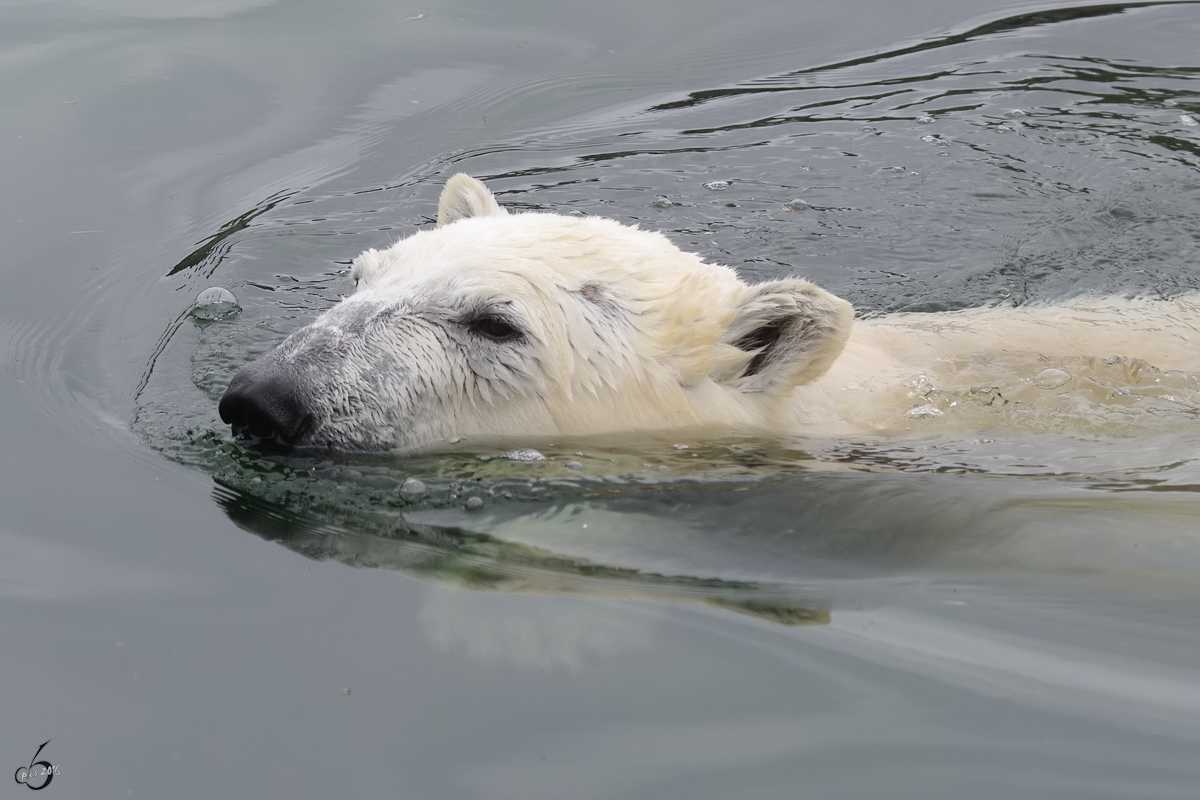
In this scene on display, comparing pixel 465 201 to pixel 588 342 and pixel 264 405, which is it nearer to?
pixel 588 342

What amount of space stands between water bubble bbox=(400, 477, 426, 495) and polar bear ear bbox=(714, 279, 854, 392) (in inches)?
60.4

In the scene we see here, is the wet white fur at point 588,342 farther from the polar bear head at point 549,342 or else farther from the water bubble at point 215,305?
the water bubble at point 215,305

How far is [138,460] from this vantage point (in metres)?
5.20

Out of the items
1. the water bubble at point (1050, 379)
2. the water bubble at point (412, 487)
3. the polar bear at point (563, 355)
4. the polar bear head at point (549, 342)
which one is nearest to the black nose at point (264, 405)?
the polar bear at point (563, 355)

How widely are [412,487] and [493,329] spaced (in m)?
0.83

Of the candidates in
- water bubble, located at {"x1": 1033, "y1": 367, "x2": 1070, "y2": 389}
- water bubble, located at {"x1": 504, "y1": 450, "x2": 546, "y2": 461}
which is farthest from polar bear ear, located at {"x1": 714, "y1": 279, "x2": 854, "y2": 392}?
water bubble, located at {"x1": 1033, "y1": 367, "x2": 1070, "y2": 389}

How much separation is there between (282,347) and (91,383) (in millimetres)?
1583

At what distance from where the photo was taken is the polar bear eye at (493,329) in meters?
5.29

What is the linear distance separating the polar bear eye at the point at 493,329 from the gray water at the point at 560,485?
49 centimetres

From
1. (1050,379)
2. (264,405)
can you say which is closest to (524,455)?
(264,405)

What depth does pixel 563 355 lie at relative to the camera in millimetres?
5328

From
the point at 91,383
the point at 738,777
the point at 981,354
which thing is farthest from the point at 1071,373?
the point at 91,383

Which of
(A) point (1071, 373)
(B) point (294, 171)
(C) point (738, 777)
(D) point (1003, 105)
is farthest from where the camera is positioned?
(D) point (1003, 105)

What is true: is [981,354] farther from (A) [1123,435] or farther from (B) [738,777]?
(B) [738,777]
